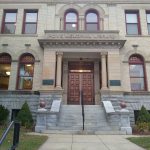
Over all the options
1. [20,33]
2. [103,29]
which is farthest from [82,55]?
[20,33]

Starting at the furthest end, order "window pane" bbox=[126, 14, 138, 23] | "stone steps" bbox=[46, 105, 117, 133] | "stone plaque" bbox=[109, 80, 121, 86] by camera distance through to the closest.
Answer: "window pane" bbox=[126, 14, 138, 23], "stone plaque" bbox=[109, 80, 121, 86], "stone steps" bbox=[46, 105, 117, 133]

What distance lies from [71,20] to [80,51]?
4259mm

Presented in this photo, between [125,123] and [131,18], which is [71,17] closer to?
[131,18]

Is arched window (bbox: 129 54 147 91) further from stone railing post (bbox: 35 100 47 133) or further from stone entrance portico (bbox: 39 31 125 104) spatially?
stone railing post (bbox: 35 100 47 133)

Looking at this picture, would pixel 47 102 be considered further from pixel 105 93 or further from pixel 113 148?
pixel 113 148

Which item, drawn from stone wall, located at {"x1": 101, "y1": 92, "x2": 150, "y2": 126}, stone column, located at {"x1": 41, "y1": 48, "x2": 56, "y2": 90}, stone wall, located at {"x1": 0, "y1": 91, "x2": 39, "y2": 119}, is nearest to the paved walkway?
stone wall, located at {"x1": 101, "y1": 92, "x2": 150, "y2": 126}

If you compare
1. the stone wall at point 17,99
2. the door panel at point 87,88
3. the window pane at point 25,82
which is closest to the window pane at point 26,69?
the window pane at point 25,82

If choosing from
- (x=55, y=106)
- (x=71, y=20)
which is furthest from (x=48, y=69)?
(x=71, y=20)

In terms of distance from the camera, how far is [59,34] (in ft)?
59.0

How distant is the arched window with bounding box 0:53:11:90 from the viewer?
18.4 meters

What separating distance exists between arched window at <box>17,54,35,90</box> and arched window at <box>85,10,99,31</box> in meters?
6.02

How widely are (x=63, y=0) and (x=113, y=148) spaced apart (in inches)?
648

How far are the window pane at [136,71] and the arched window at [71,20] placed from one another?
6.23 m

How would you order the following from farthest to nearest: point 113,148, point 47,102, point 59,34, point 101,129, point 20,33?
1. point 20,33
2. point 59,34
3. point 47,102
4. point 101,129
5. point 113,148
